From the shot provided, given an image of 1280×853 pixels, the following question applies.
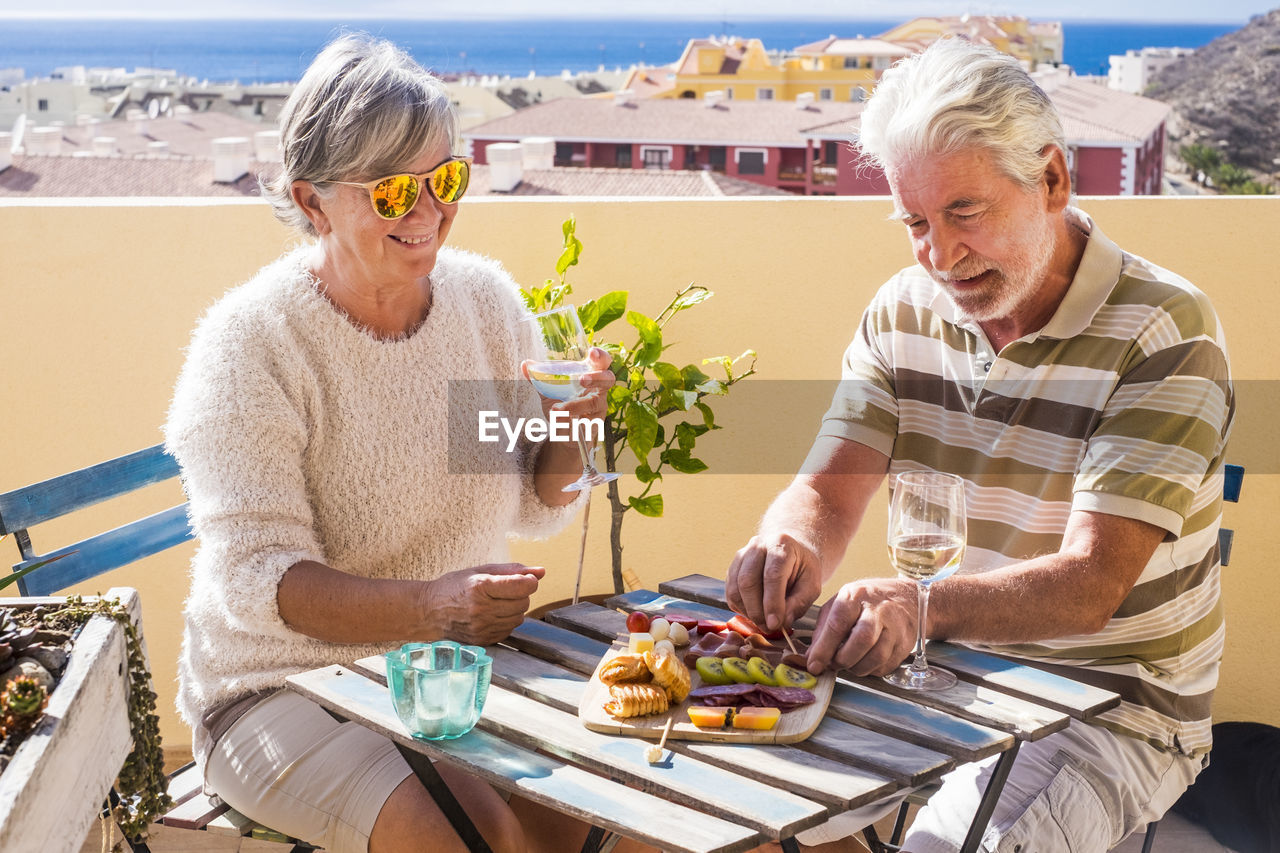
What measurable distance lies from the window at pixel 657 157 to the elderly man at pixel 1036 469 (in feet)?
143

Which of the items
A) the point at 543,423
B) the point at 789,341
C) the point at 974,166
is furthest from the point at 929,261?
the point at 789,341

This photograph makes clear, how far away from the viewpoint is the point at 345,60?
1968mm

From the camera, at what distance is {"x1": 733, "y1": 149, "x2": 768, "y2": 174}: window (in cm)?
4369

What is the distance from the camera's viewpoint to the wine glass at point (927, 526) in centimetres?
151

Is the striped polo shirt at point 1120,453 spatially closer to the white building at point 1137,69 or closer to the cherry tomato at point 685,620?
the cherry tomato at point 685,620

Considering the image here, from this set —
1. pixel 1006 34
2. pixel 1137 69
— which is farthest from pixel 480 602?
pixel 1006 34

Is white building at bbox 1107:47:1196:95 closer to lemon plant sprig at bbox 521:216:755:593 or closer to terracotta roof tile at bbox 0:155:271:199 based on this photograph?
terracotta roof tile at bbox 0:155:271:199

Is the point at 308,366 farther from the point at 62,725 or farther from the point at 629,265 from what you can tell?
the point at 629,265

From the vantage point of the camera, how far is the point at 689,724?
1455mm

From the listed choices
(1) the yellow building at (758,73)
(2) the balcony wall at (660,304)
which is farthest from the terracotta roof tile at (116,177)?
(2) the balcony wall at (660,304)

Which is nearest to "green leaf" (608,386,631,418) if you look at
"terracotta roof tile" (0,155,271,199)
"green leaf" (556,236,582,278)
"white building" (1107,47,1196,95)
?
"green leaf" (556,236,582,278)

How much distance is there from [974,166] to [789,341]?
1.37m

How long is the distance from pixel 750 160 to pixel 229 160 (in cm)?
1938

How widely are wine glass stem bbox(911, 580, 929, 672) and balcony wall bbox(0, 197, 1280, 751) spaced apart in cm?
164
